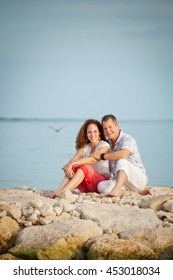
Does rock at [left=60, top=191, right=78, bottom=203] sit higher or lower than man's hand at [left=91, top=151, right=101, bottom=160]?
lower

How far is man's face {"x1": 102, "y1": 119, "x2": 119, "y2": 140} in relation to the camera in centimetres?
544

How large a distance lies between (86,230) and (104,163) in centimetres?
142

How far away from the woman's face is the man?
0.25 ft

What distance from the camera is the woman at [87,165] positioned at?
543 centimetres

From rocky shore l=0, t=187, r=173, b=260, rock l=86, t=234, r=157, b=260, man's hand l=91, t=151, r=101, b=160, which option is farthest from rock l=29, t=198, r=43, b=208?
man's hand l=91, t=151, r=101, b=160

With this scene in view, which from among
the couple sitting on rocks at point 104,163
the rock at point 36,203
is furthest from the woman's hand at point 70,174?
the rock at point 36,203

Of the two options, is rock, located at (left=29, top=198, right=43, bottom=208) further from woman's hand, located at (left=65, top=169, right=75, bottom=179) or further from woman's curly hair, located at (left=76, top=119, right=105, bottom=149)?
woman's curly hair, located at (left=76, top=119, right=105, bottom=149)

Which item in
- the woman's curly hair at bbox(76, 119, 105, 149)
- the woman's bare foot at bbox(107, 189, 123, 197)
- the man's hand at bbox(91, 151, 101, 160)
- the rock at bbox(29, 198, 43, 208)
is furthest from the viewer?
the woman's curly hair at bbox(76, 119, 105, 149)

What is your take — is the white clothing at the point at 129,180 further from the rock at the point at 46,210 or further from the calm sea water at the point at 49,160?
the calm sea water at the point at 49,160

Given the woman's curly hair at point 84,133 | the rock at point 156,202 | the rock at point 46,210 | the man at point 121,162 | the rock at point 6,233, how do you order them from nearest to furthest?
the rock at point 6,233 < the rock at point 46,210 < the rock at point 156,202 < the man at point 121,162 < the woman's curly hair at point 84,133

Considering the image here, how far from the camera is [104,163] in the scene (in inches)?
222

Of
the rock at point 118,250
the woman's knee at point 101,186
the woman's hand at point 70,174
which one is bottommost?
the rock at point 118,250

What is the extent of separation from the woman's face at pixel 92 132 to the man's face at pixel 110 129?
0.08 m
